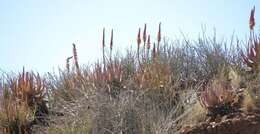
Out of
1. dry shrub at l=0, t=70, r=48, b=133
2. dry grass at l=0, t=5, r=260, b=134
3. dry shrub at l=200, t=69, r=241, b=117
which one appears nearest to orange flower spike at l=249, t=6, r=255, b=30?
dry grass at l=0, t=5, r=260, b=134

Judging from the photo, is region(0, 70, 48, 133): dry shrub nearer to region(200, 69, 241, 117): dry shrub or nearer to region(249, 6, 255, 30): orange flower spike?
region(200, 69, 241, 117): dry shrub

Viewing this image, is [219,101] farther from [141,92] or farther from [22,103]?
[22,103]

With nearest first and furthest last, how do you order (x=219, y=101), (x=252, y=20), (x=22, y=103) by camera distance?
(x=219, y=101) < (x=22, y=103) < (x=252, y=20)

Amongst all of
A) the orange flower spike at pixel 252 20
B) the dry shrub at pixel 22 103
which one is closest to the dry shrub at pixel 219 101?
the orange flower spike at pixel 252 20

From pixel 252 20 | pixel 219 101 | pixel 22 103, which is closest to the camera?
pixel 219 101

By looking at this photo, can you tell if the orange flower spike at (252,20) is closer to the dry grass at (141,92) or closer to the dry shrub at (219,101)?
the dry grass at (141,92)

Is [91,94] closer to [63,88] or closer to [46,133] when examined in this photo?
[46,133]

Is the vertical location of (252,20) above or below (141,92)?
above

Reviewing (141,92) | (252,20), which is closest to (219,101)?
(141,92)

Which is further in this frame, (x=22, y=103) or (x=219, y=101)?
(x=22, y=103)

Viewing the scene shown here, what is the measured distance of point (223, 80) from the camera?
9.35 m

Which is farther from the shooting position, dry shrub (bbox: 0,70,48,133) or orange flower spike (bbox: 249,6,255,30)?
A: orange flower spike (bbox: 249,6,255,30)

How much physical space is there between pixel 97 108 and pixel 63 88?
2.55 m

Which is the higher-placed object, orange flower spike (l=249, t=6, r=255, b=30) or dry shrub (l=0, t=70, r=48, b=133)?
orange flower spike (l=249, t=6, r=255, b=30)
